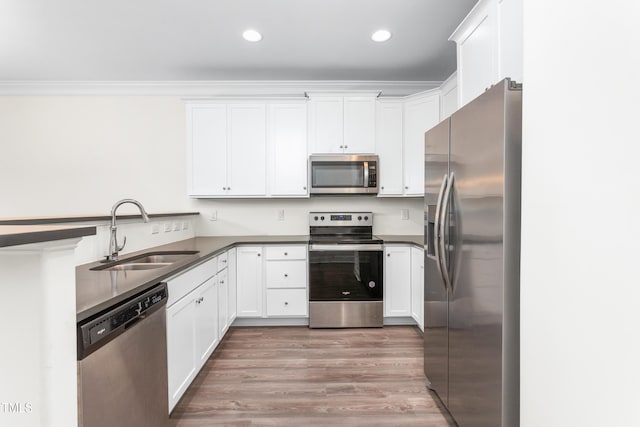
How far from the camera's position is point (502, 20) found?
68.5 inches

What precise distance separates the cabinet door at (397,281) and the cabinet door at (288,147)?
1.16m

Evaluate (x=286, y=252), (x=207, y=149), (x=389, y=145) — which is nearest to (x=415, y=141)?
(x=389, y=145)

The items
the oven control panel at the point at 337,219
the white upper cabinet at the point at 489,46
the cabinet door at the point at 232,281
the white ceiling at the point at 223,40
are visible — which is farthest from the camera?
the oven control panel at the point at 337,219

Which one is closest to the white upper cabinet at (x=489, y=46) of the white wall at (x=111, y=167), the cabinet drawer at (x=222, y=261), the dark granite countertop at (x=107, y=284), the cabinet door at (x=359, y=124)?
the cabinet door at (x=359, y=124)

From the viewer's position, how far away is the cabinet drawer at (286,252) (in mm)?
3322

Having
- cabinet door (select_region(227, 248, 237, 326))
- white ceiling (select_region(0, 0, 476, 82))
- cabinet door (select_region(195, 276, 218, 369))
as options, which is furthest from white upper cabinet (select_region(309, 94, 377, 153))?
cabinet door (select_region(195, 276, 218, 369))

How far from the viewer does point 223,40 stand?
288 cm

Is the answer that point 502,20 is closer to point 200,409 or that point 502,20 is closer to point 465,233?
point 465,233

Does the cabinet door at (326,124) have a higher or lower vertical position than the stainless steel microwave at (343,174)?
higher

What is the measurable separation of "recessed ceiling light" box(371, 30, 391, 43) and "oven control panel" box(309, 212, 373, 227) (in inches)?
71.8

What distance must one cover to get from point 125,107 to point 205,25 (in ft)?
6.18

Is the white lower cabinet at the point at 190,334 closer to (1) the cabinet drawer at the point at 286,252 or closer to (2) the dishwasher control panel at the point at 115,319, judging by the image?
(2) the dishwasher control panel at the point at 115,319

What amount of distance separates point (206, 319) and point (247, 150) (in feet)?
6.21

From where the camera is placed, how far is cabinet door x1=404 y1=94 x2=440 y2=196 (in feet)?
11.4
